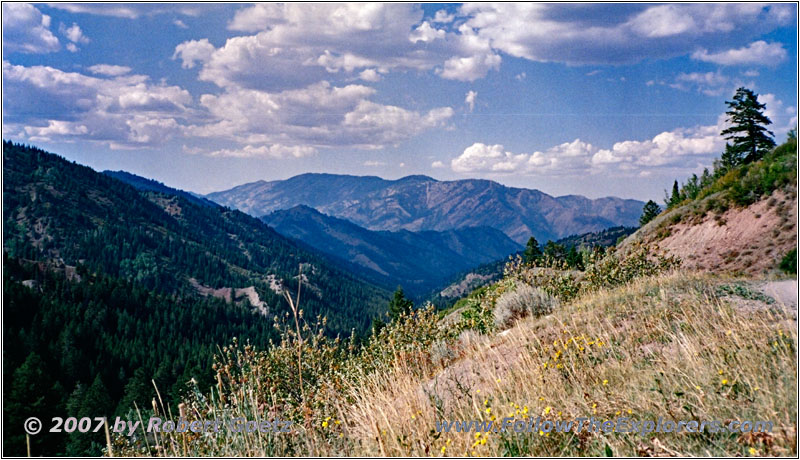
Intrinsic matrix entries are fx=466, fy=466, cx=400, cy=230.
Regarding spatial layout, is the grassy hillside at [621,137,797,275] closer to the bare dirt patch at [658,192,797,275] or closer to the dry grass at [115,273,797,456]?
the bare dirt patch at [658,192,797,275]

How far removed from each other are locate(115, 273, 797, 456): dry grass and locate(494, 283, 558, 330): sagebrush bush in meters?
3.43

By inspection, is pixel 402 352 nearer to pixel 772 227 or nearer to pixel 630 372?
pixel 630 372

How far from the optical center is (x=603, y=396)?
532 centimetres

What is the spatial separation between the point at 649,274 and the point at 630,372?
9610 millimetres

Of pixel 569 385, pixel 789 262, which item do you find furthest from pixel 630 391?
pixel 789 262

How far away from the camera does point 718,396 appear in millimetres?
4738

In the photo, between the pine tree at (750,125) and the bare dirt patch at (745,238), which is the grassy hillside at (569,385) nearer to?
the bare dirt patch at (745,238)

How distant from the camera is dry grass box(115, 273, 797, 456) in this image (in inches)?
179

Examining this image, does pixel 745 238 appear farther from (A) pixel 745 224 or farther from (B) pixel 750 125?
(B) pixel 750 125

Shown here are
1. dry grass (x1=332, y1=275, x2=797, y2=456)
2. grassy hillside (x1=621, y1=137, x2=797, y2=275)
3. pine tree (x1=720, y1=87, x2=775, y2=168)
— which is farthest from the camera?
pine tree (x1=720, y1=87, x2=775, y2=168)

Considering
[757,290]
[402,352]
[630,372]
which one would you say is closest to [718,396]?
[630,372]

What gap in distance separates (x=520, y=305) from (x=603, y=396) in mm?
7246

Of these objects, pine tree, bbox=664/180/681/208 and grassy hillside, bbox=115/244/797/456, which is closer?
grassy hillside, bbox=115/244/797/456

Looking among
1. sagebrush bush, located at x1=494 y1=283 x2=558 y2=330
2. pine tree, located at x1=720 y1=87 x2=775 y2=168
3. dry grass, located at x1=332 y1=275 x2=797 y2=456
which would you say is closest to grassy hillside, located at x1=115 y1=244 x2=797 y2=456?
dry grass, located at x1=332 y1=275 x2=797 y2=456
